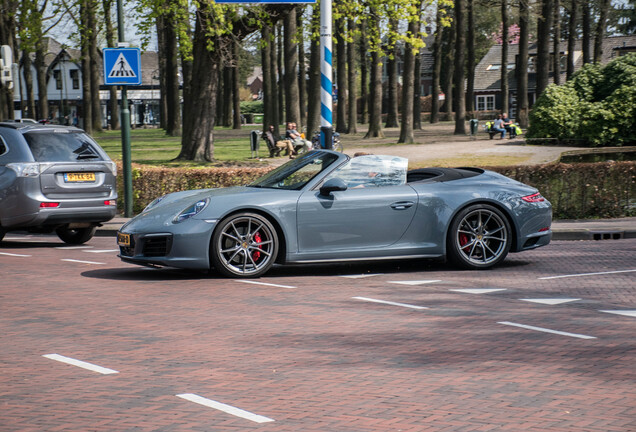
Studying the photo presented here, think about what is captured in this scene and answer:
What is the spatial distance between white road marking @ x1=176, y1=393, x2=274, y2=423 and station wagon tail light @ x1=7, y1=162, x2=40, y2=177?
27.5 ft

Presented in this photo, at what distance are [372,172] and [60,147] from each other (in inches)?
208

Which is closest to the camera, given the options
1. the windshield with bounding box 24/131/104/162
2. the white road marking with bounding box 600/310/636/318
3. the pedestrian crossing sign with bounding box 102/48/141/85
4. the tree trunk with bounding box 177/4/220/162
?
the white road marking with bounding box 600/310/636/318

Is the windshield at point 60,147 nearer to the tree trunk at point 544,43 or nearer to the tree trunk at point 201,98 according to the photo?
the tree trunk at point 201,98

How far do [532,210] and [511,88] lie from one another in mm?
81907

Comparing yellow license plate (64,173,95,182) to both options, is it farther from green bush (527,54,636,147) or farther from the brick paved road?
green bush (527,54,636,147)

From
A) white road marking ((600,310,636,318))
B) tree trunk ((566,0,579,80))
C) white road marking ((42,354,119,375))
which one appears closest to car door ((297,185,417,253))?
white road marking ((600,310,636,318))

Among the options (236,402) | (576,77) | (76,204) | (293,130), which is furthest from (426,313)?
(576,77)

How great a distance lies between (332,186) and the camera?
9781mm

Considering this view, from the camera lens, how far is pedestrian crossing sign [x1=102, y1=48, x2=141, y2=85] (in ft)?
53.5

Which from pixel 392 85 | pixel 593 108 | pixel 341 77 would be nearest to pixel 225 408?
pixel 593 108

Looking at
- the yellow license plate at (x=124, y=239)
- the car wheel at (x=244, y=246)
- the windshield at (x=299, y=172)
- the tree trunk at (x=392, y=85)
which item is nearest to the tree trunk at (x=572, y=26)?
the tree trunk at (x=392, y=85)

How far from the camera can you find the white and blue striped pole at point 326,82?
1373cm

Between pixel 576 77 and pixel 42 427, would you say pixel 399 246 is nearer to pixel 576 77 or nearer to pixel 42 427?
pixel 42 427

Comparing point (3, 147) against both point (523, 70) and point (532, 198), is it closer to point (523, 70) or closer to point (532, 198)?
point (532, 198)
